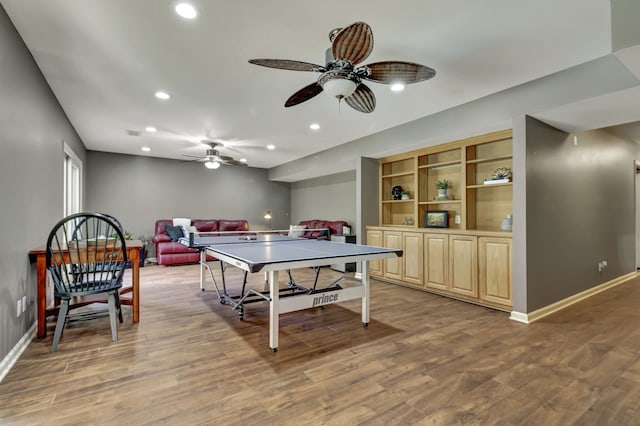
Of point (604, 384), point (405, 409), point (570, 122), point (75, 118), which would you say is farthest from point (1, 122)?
point (570, 122)

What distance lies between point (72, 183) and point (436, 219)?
21.2ft

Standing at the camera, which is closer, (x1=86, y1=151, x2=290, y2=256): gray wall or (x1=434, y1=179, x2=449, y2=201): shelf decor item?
(x1=434, y1=179, x2=449, y2=201): shelf decor item

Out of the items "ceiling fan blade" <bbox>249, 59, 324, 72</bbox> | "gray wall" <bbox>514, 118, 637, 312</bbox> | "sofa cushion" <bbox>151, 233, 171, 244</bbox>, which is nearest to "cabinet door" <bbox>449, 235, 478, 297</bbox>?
"gray wall" <bbox>514, 118, 637, 312</bbox>

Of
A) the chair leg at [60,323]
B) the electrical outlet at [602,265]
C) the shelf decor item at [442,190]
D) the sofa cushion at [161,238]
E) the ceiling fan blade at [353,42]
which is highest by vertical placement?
the ceiling fan blade at [353,42]

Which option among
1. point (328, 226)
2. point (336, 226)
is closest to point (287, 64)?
point (336, 226)

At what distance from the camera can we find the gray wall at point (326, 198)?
701 centimetres

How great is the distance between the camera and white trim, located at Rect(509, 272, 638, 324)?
317 centimetres

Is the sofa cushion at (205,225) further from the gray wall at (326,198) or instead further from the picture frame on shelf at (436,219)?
the picture frame on shelf at (436,219)

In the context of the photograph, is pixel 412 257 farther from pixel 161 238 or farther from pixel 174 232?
pixel 161 238

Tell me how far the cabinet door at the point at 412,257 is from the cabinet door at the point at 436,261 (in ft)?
0.34

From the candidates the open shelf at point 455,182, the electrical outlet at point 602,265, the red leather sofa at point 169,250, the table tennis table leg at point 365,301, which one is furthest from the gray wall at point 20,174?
the electrical outlet at point 602,265

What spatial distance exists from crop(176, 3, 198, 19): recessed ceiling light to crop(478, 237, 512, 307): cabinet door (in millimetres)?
3693

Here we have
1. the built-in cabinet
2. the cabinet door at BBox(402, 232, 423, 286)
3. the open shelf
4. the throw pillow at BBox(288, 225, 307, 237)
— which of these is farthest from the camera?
the throw pillow at BBox(288, 225, 307, 237)

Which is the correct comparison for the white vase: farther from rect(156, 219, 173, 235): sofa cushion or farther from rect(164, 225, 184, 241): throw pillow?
rect(156, 219, 173, 235): sofa cushion
